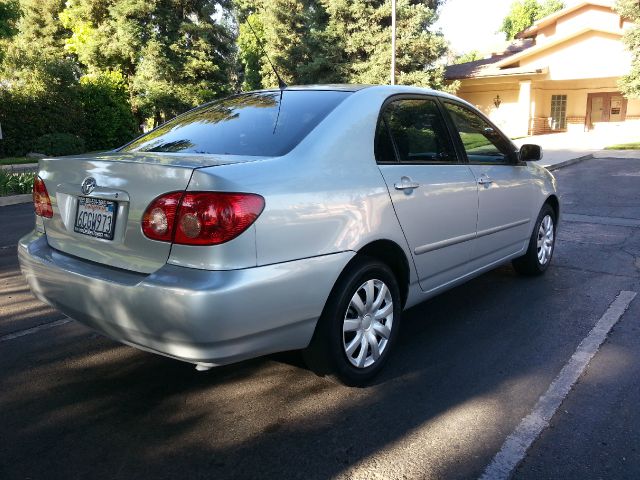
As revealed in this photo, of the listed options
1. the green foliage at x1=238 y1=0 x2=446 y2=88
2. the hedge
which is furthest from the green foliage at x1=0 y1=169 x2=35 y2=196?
the green foliage at x1=238 y1=0 x2=446 y2=88

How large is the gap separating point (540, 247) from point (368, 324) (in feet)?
9.52

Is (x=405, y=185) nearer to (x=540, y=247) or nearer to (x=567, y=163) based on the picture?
(x=540, y=247)

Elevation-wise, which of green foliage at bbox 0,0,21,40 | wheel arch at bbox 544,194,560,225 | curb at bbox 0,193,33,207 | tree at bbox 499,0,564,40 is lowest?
curb at bbox 0,193,33,207

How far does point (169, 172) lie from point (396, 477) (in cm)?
170

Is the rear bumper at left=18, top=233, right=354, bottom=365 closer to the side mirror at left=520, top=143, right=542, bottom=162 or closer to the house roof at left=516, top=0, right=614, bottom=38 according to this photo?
the side mirror at left=520, top=143, right=542, bottom=162

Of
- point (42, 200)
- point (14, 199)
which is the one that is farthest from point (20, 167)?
point (42, 200)

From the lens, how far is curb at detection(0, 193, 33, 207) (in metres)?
10.6

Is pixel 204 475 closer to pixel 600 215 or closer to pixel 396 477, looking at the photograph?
pixel 396 477

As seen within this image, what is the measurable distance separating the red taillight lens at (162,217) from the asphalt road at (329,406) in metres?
0.99

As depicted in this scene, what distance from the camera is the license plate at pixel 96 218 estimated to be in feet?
9.33

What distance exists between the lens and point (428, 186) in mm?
3604

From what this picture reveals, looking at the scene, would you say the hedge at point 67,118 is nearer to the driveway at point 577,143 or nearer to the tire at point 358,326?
the driveway at point 577,143

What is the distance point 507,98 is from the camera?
99.7ft

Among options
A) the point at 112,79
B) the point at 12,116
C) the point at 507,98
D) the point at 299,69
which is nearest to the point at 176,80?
the point at 112,79
